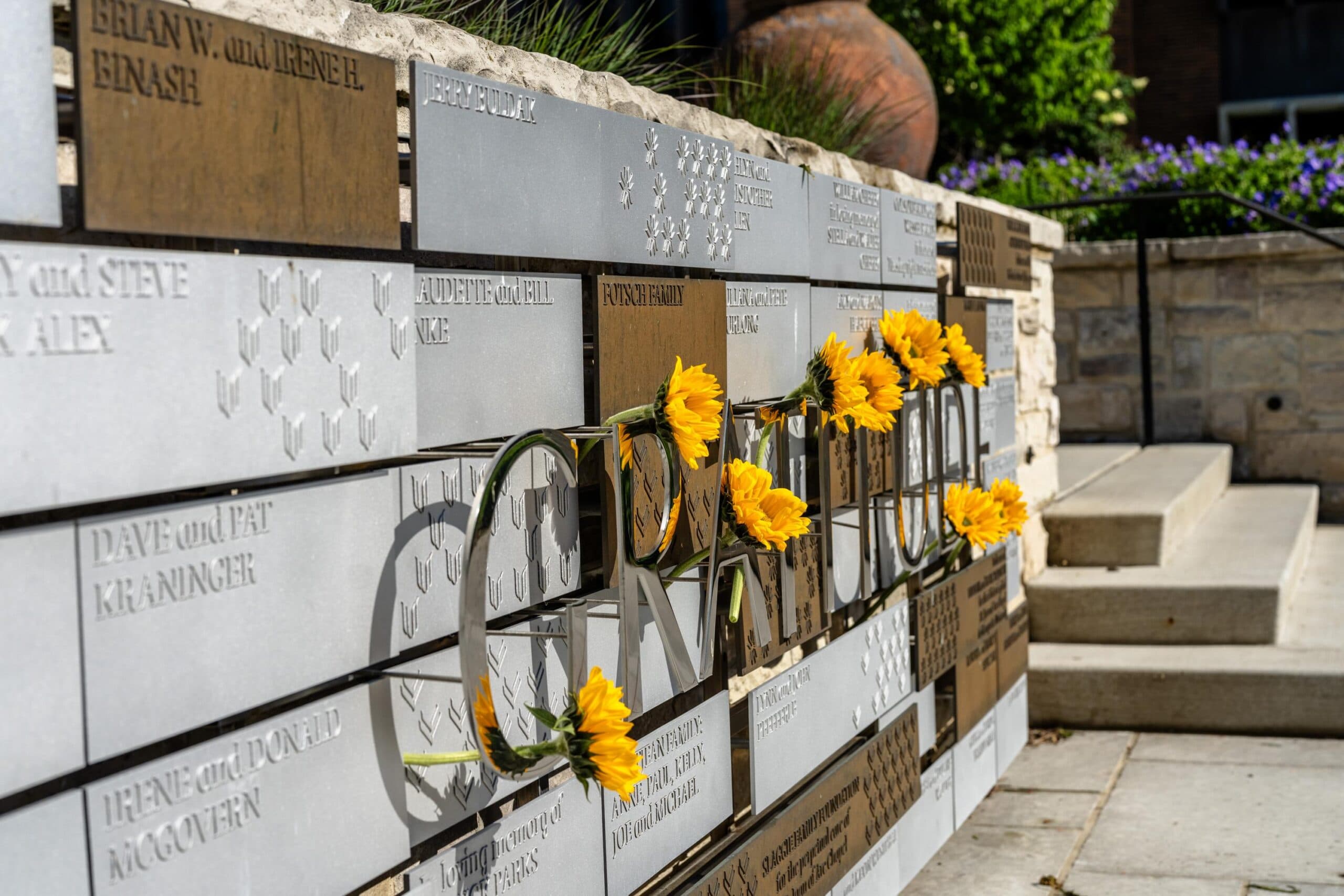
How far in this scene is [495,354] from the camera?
1767 millimetres

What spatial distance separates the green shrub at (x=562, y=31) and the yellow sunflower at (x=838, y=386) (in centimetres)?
66

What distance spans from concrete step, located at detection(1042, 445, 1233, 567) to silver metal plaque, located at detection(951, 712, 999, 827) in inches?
47.3

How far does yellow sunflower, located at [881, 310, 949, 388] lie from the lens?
3.03 m

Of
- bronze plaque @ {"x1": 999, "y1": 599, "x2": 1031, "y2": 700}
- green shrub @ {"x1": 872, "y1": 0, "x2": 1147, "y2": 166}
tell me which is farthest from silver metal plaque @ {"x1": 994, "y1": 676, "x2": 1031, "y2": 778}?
green shrub @ {"x1": 872, "y1": 0, "x2": 1147, "y2": 166}

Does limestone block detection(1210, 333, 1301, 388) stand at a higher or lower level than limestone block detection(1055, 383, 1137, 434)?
higher

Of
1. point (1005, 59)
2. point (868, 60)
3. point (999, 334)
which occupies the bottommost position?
point (999, 334)

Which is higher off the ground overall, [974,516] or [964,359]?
[964,359]

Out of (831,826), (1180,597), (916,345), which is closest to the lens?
(831,826)

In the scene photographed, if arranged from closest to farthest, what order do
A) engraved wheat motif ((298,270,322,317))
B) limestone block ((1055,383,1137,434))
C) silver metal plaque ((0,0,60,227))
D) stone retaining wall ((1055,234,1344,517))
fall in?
silver metal plaque ((0,0,60,227)) → engraved wheat motif ((298,270,322,317)) → stone retaining wall ((1055,234,1344,517)) → limestone block ((1055,383,1137,434))

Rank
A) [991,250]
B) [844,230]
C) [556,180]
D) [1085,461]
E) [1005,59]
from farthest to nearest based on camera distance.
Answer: [1005,59]
[1085,461]
[991,250]
[844,230]
[556,180]

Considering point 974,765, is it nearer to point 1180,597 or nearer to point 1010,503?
point 1010,503

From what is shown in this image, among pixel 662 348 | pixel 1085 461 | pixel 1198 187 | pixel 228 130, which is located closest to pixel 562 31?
pixel 662 348

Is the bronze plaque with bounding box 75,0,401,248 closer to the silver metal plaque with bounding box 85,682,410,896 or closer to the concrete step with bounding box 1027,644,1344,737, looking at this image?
the silver metal plaque with bounding box 85,682,410,896

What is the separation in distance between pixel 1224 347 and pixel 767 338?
15.7ft
